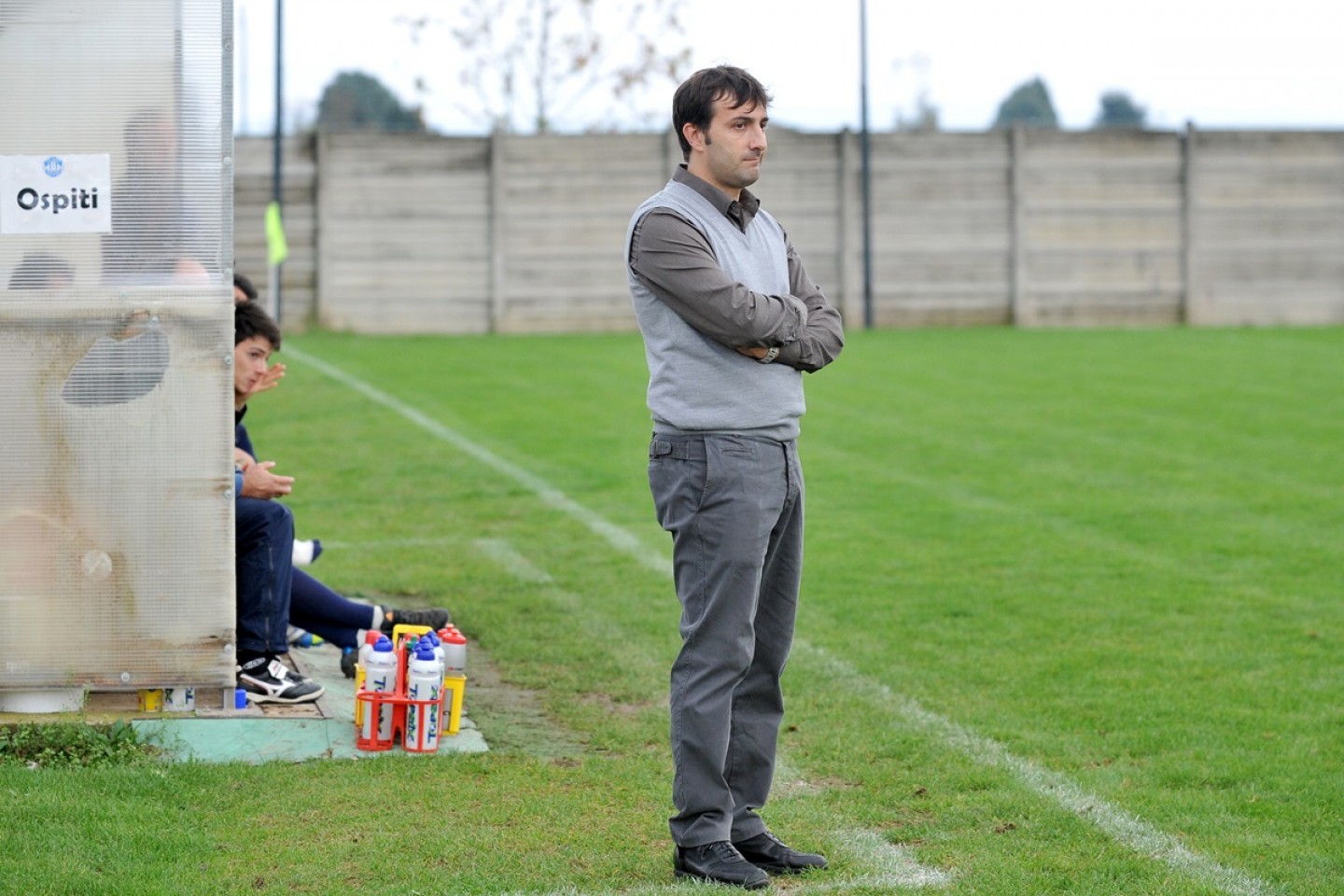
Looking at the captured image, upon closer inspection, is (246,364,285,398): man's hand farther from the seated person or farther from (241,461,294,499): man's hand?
(241,461,294,499): man's hand

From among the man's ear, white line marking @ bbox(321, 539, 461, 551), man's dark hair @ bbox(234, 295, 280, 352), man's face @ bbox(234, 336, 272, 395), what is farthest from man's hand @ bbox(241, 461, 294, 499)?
white line marking @ bbox(321, 539, 461, 551)

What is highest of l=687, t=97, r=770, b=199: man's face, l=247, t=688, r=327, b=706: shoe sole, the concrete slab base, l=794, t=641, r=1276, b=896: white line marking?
l=687, t=97, r=770, b=199: man's face

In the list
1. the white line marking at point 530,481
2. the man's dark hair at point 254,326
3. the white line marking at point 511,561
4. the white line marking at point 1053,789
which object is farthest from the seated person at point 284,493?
the white line marking at point 530,481

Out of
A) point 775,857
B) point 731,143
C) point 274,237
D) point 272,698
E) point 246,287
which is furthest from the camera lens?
point 274,237

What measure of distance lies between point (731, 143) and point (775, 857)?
1888 mm

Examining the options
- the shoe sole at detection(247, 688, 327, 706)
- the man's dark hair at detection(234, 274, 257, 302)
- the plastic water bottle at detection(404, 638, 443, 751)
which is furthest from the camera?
the man's dark hair at detection(234, 274, 257, 302)

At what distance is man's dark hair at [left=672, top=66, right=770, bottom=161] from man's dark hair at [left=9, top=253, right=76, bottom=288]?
2.36 m

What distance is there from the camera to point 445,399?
16.4 m

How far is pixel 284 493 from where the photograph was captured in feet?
20.0

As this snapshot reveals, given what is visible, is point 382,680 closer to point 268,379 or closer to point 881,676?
point 268,379

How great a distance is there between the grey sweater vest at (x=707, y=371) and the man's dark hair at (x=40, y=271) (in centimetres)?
221

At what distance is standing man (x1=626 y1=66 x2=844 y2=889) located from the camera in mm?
4191

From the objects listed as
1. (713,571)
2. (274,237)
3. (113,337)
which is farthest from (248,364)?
(274,237)

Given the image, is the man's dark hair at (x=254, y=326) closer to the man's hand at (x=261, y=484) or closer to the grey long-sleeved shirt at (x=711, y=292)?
the man's hand at (x=261, y=484)
